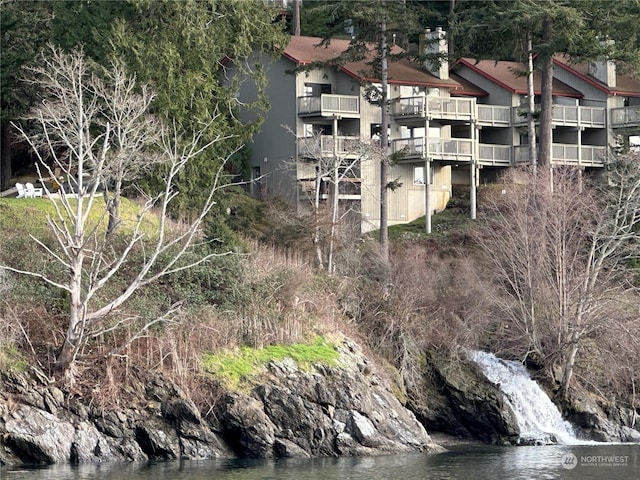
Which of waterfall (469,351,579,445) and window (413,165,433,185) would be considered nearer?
waterfall (469,351,579,445)

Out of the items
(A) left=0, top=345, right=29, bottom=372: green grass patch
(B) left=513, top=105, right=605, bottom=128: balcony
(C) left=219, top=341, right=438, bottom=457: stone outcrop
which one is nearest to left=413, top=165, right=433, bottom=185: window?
(B) left=513, top=105, right=605, bottom=128: balcony

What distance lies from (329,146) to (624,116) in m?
16.4

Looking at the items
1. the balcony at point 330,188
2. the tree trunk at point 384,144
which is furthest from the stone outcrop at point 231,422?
the balcony at point 330,188

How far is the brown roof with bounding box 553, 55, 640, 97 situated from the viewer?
6600cm

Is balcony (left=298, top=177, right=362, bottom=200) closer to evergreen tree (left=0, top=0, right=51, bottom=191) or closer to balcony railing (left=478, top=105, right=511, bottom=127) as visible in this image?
balcony railing (left=478, top=105, right=511, bottom=127)

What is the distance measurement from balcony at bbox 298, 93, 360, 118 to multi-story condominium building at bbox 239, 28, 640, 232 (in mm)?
53

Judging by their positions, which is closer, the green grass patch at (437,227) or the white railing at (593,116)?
the green grass patch at (437,227)

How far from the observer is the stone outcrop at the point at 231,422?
1339 inches

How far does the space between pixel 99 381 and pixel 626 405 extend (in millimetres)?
18099

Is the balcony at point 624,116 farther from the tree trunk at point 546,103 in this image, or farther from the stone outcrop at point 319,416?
the stone outcrop at point 319,416

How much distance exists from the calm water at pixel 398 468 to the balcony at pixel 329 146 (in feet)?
61.6

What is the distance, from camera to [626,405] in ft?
147

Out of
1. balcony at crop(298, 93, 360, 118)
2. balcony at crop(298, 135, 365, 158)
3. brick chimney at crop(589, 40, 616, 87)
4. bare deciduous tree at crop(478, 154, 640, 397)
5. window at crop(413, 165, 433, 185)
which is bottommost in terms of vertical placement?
bare deciduous tree at crop(478, 154, 640, 397)

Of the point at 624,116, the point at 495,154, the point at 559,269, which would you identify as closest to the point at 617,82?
the point at 624,116
